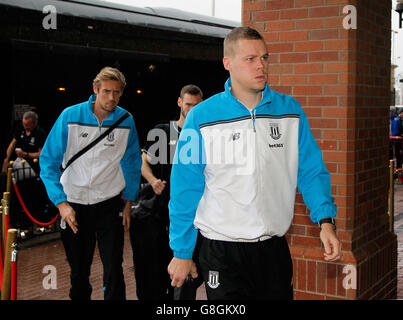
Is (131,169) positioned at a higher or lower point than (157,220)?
higher

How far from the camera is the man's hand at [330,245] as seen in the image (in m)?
3.03

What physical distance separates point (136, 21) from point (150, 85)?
1.45 meters

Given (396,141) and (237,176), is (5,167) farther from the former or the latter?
(396,141)

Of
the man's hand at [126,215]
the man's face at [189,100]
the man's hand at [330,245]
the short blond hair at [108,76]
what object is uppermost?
the short blond hair at [108,76]

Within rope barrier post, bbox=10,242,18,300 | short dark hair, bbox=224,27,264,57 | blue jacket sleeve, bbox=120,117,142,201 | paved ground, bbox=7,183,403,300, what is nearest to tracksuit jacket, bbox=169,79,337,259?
short dark hair, bbox=224,27,264,57

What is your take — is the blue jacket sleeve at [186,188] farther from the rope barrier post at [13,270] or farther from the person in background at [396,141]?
the person in background at [396,141]

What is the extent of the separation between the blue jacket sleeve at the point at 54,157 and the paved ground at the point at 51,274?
181 centimetres

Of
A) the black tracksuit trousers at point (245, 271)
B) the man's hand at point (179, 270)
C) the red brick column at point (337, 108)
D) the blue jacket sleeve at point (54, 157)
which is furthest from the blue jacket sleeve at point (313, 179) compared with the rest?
the blue jacket sleeve at point (54, 157)

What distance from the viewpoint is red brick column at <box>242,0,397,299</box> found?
479cm

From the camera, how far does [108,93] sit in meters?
4.82

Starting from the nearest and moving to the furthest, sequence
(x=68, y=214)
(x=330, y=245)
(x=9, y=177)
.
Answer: (x=330, y=245) < (x=68, y=214) < (x=9, y=177)

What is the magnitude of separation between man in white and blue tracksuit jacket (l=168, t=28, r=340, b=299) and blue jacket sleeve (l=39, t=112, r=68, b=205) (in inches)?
69.6

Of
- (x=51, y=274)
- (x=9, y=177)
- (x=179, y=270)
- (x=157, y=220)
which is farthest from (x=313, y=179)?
(x=9, y=177)

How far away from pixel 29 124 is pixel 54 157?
472 centimetres
